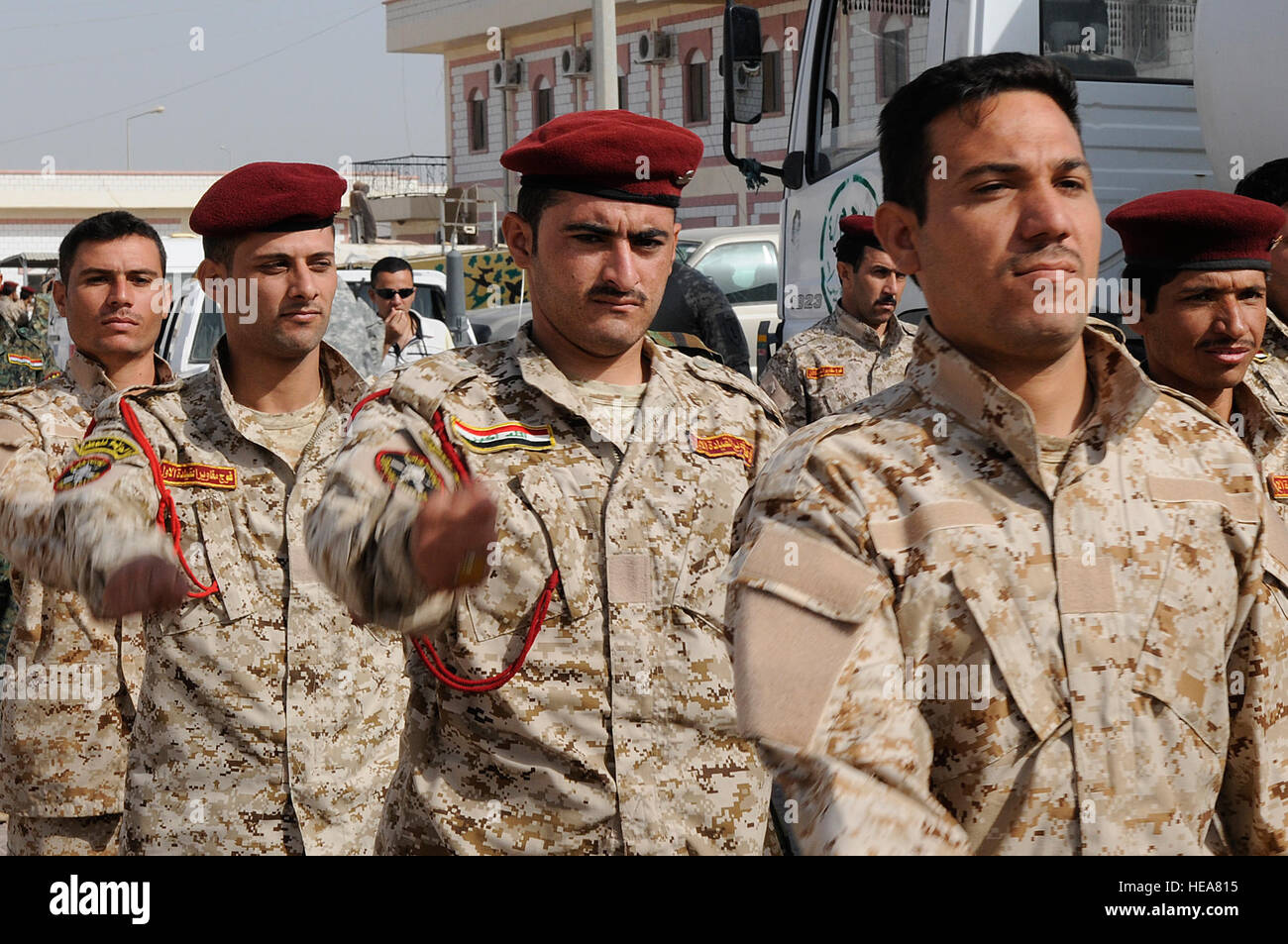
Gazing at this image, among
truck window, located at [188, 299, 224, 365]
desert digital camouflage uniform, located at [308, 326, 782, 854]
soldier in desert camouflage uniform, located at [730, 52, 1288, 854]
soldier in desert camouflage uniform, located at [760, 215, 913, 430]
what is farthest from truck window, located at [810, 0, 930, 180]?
truck window, located at [188, 299, 224, 365]

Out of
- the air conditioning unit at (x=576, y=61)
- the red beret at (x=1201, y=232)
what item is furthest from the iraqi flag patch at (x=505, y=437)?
the air conditioning unit at (x=576, y=61)

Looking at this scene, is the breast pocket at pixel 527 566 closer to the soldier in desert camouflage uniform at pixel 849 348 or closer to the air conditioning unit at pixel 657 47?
the soldier in desert camouflage uniform at pixel 849 348

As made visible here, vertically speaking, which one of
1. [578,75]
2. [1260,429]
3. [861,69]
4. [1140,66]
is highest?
[578,75]

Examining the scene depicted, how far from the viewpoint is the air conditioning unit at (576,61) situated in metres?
38.6

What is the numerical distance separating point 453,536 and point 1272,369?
2.89 m

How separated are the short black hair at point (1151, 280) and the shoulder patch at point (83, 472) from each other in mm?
2396

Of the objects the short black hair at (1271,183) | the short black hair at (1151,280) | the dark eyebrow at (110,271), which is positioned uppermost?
the short black hair at (1271,183)

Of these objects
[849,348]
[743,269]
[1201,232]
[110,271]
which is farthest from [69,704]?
[743,269]

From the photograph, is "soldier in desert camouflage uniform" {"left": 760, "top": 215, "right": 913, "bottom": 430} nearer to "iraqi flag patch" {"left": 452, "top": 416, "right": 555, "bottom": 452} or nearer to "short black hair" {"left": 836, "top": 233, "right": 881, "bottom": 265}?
"short black hair" {"left": 836, "top": 233, "right": 881, "bottom": 265}

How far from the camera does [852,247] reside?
7340 mm

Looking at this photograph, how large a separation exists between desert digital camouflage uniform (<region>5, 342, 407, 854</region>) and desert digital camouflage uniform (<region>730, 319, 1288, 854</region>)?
5.64 feet

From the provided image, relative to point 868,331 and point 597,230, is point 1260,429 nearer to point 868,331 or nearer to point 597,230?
point 597,230

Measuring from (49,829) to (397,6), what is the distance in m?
41.4
